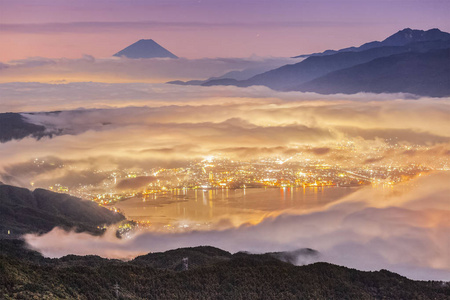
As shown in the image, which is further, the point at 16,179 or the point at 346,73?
the point at 346,73

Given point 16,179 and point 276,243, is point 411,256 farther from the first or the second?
point 16,179

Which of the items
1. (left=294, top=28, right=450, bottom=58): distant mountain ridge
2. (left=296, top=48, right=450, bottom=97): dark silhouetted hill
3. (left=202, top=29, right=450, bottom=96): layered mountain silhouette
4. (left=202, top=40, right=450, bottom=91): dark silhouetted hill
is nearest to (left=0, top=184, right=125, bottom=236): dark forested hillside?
(left=202, top=29, right=450, bottom=96): layered mountain silhouette

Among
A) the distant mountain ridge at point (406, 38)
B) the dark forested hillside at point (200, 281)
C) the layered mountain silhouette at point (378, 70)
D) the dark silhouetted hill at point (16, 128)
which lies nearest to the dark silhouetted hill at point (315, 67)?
the layered mountain silhouette at point (378, 70)

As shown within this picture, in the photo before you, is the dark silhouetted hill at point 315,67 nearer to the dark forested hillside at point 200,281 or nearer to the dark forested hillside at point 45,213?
the dark forested hillside at point 45,213

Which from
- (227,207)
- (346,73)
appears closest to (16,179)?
(227,207)

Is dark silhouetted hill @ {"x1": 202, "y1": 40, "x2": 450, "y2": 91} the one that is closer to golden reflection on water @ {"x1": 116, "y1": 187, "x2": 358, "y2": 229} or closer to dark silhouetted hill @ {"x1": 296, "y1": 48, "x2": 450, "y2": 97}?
dark silhouetted hill @ {"x1": 296, "y1": 48, "x2": 450, "y2": 97}

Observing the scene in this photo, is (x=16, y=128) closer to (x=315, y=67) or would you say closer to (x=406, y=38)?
(x=315, y=67)
